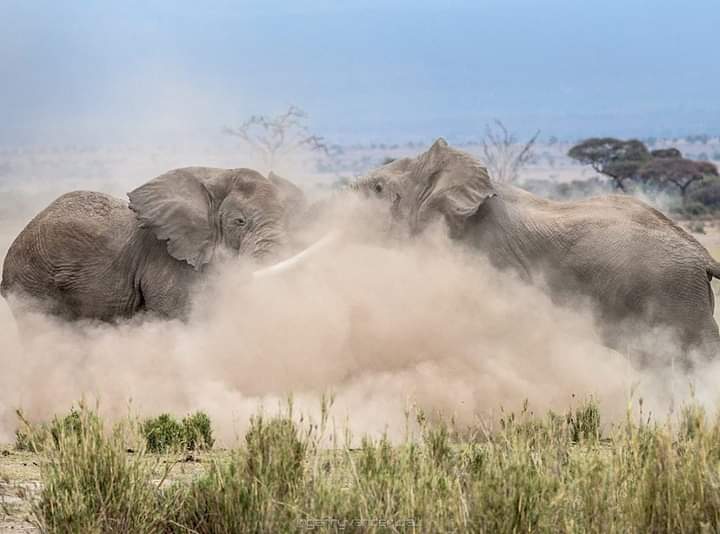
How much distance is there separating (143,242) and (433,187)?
11.8ft

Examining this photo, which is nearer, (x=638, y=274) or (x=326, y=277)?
(x=638, y=274)

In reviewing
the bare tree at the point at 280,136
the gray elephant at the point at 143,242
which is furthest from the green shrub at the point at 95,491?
the bare tree at the point at 280,136

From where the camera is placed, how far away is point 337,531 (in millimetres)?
7391

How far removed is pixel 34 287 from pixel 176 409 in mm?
3062

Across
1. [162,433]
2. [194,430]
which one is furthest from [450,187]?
[162,433]

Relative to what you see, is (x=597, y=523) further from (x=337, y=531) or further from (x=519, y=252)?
(x=519, y=252)

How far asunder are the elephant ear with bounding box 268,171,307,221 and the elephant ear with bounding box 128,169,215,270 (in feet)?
2.58

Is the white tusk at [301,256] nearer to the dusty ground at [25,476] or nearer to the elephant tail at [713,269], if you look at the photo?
the elephant tail at [713,269]

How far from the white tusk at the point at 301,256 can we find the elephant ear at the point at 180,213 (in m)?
1.02

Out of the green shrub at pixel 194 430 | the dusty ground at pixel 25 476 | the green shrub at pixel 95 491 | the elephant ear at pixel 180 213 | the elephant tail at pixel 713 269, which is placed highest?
the elephant ear at pixel 180 213

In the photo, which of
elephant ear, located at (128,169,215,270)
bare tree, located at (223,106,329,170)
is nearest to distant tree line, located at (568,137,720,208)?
bare tree, located at (223,106,329,170)

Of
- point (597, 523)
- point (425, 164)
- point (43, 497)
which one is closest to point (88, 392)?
point (425, 164)

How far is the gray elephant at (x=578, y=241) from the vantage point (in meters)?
13.1

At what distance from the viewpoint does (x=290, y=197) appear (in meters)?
16.4
